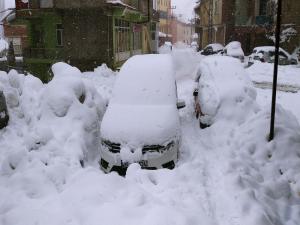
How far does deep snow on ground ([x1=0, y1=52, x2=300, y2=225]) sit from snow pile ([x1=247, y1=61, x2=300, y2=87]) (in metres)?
10.1

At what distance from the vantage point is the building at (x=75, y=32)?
25.0 meters

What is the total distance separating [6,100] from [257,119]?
612 cm

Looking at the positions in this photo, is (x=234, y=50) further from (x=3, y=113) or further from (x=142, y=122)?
(x=142, y=122)

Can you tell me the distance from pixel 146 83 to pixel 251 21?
3437 cm

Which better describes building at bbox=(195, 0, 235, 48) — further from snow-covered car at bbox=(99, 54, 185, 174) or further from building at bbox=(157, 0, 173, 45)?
snow-covered car at bbox=(99, 54, 185, 174)

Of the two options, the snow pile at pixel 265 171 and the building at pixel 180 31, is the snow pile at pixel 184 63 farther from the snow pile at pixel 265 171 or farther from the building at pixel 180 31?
the building at pixel 180 31

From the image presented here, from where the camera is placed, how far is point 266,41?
38.5 meters

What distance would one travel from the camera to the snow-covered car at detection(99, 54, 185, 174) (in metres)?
6.62

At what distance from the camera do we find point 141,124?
688 cm

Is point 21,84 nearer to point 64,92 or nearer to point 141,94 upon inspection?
point 64,92

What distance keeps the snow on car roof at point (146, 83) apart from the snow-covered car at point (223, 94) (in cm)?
142

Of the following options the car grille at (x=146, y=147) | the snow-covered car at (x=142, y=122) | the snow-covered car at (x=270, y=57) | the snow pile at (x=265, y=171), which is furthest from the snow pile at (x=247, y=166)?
the snow-covered car at (x=270, y=57)

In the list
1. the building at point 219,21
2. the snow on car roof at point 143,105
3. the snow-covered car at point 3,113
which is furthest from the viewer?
the building at point 219,21

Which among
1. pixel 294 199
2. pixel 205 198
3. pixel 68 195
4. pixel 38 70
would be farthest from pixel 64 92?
pixel 38 70
